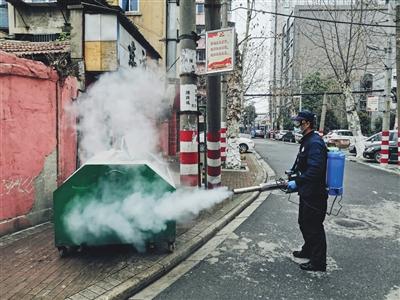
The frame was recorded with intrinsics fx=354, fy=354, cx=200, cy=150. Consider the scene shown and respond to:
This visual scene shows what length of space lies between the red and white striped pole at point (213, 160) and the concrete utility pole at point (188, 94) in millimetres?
1414

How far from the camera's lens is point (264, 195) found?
888 centimetres

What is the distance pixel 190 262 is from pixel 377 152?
1480 centimetres

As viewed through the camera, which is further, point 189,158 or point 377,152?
point 377,152

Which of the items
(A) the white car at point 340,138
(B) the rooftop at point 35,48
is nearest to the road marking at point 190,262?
(B) the rooftop at point 35,48

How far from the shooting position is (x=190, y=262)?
4551 mm

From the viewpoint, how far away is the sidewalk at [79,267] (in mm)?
3566

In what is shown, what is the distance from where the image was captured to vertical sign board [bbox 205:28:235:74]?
6.26m

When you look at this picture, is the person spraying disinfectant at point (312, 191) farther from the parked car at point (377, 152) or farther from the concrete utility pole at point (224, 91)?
the parked car at point (377, 152)

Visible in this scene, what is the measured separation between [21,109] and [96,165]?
6.76 feet

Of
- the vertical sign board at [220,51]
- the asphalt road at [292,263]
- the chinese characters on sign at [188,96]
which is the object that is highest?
the vertical sign board at [220,51]

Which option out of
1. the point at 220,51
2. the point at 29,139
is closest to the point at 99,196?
the point at 29,139

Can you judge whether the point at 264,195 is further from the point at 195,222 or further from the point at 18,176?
the point at 18,176

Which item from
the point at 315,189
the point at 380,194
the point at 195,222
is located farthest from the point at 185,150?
the point at 380,194

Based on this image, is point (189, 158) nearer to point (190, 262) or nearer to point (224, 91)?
point (190, 262)
